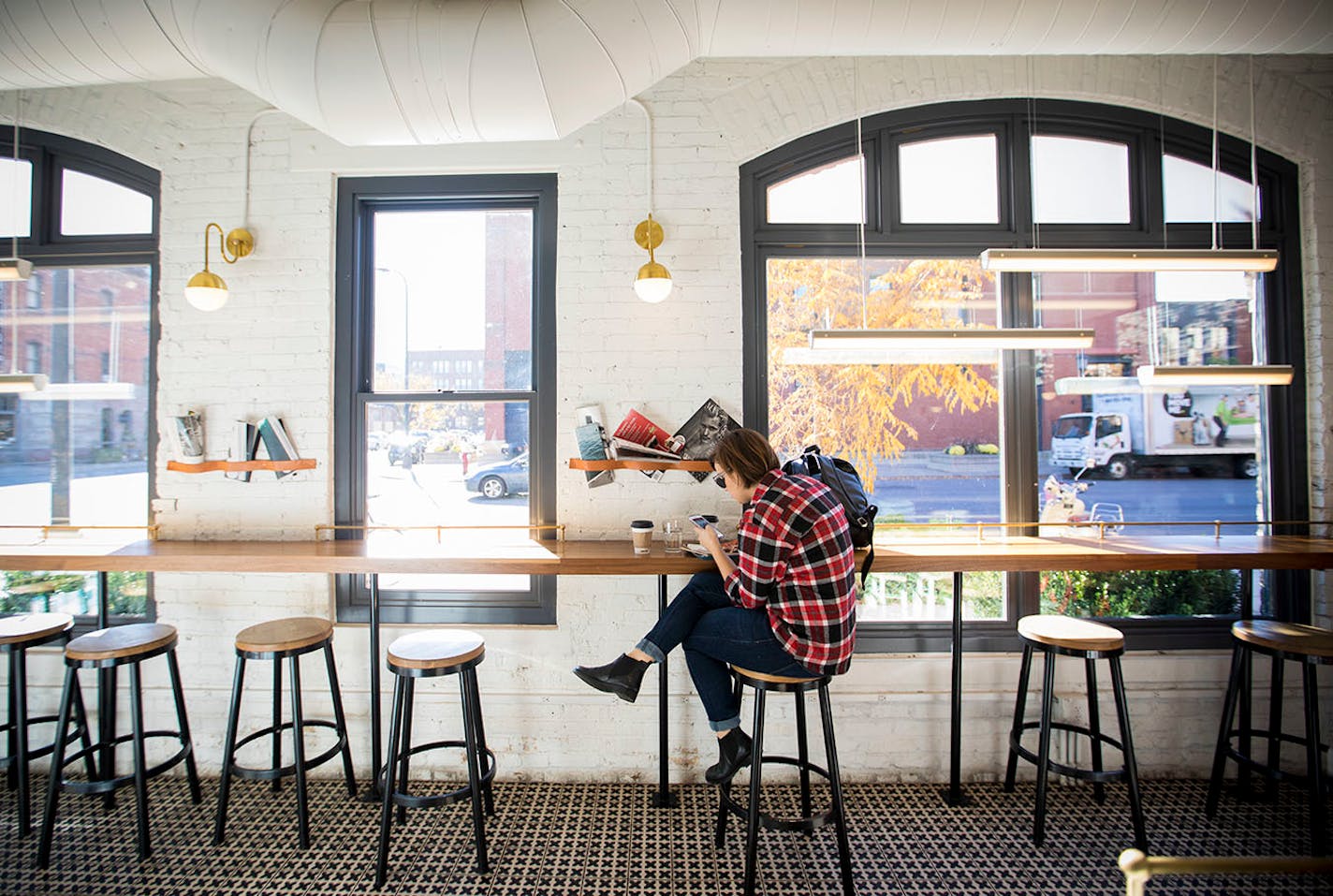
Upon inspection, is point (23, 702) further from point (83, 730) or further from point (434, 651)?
point (434, 651)

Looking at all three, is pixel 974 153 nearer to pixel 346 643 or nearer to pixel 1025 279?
pixel 1025 279

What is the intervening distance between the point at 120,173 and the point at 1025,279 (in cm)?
460

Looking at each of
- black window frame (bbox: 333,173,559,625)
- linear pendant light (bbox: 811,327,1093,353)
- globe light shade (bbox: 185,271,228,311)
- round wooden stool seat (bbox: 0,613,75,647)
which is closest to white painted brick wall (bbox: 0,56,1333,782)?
black window frame (bbox: 333,173,559,625)

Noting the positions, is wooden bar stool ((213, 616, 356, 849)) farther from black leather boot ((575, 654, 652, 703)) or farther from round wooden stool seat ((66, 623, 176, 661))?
black leather boot ((575, 654, 652, 703))

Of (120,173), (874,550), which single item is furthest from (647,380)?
(120,173)

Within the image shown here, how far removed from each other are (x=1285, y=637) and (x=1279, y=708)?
57 cm

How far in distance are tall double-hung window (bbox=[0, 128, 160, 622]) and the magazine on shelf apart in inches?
108

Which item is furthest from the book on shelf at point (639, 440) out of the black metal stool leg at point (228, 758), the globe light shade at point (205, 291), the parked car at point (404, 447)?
the globe light shade at point (205, 291)

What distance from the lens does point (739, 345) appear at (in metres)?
3.29

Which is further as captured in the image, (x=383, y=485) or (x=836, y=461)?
(x=383, y=485)

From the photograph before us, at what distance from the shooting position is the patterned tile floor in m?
2.48

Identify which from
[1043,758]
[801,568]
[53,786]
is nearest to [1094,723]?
[1043,758]

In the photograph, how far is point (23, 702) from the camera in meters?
2.79

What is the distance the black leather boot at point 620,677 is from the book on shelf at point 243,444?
1.99 metres
